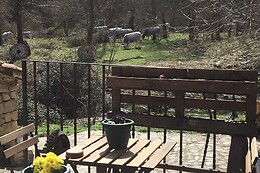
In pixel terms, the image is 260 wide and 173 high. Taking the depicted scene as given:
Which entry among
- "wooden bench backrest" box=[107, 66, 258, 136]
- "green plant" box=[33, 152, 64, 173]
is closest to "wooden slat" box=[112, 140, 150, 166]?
"green plant" box=[33, 152, 64, 173]

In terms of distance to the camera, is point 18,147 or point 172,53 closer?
point 18,147

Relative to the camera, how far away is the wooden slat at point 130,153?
3.07 metres

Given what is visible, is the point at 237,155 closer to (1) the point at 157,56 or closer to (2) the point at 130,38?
(1) the point at 157,56

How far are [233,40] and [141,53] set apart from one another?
11272mm

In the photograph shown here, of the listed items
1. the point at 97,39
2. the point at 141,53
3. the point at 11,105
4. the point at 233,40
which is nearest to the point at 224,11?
the point at 233,40

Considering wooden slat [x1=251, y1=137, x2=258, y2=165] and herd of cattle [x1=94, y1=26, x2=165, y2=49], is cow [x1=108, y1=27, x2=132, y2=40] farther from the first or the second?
wooden slat [x1=251, y1=137, x2=258, y2=165]

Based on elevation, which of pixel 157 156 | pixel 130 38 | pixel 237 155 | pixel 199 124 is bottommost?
pixel 237 155

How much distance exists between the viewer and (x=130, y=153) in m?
3.28

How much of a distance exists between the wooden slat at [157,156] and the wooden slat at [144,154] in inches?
1.3

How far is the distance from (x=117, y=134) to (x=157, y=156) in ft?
1.10

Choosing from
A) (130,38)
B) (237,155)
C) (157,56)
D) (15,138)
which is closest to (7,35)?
(130,38)

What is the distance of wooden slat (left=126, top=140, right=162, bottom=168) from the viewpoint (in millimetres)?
3051

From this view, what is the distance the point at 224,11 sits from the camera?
8.14 metres

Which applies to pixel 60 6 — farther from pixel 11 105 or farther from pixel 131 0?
pixel 11 105
